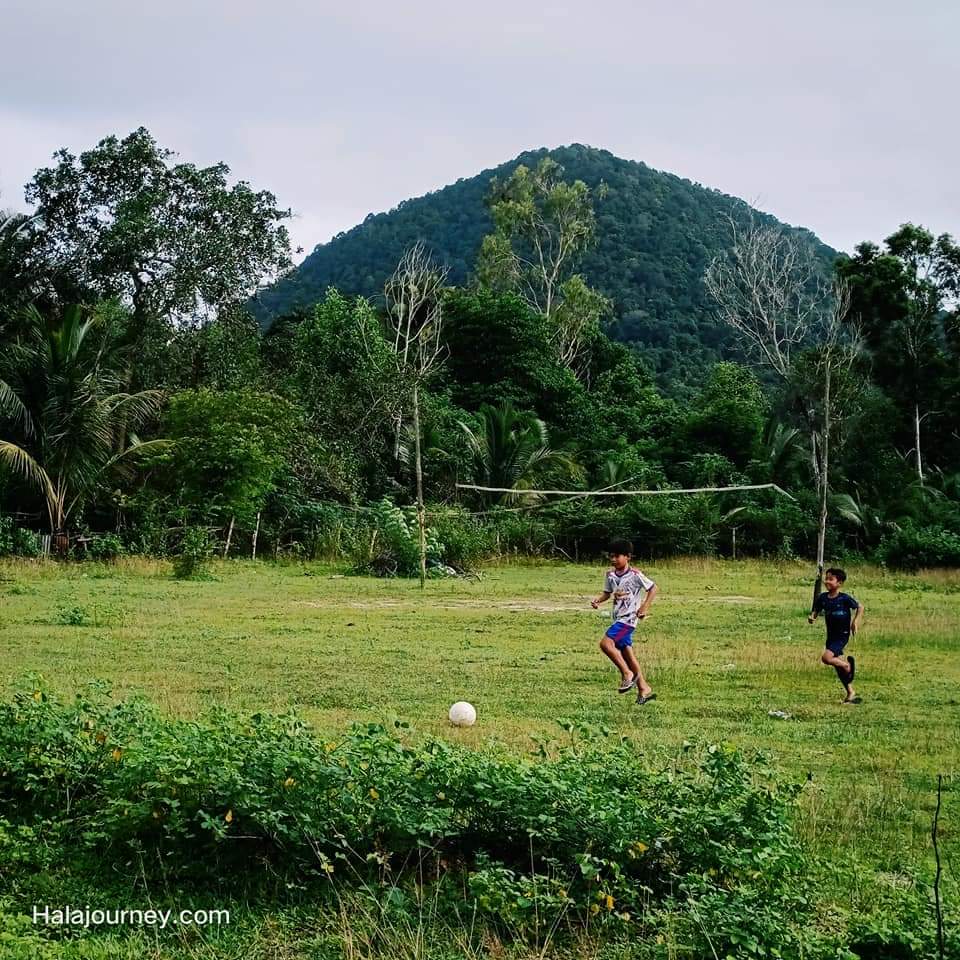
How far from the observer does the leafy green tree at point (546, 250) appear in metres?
42.8

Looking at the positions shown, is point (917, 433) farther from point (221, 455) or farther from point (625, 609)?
point (625, 609)

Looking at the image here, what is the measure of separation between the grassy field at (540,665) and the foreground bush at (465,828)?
85cm

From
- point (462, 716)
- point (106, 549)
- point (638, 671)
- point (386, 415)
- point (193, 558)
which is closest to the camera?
point (462, 716)

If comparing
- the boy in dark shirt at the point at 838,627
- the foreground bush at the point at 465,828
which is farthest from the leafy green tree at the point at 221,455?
the foreground bush at the point at 465,828

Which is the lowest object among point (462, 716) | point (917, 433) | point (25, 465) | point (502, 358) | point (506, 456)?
point (462, 716)

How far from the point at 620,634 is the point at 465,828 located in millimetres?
4590

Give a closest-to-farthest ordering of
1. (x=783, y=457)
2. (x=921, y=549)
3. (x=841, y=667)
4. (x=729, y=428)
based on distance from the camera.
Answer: (x=841, y=667) → (x=921, y=549) → (x=783, y=457) → (x=729, y=428)

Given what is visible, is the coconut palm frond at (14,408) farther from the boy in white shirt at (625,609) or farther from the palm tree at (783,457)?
the palm tree at (783,457)

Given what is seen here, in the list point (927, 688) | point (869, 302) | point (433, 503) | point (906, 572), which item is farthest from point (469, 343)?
point (927, 688)

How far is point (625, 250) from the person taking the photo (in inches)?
2170

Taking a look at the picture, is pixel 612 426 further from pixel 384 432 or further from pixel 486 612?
pixel 486 612

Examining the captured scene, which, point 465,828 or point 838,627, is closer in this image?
point 465,828

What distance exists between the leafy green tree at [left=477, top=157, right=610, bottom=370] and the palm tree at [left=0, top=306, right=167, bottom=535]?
22395mm

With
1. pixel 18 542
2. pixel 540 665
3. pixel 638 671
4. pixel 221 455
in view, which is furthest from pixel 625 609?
pixel 18 542
